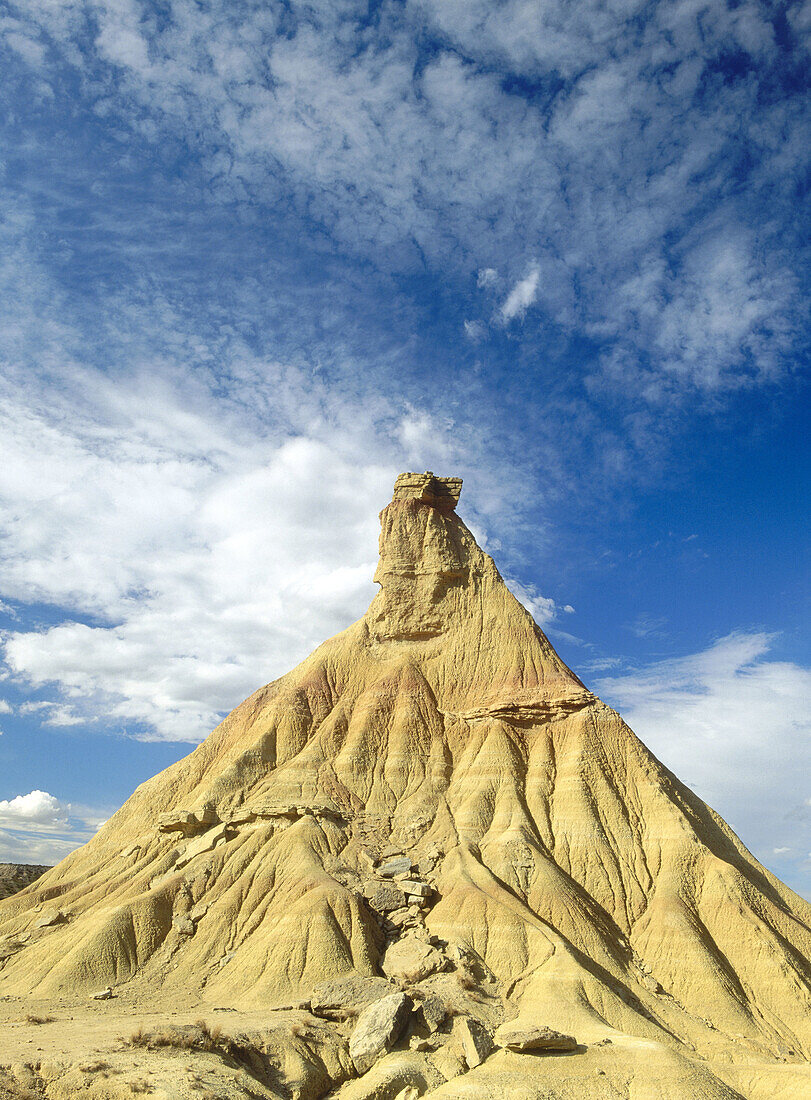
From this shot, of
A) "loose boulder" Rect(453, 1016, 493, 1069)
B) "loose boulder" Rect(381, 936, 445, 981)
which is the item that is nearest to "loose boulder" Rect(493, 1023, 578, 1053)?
"loose boulder" Rect(453, 1016, 493, 1069)

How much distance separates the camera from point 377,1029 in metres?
30.4

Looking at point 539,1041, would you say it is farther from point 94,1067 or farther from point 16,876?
point 16,876

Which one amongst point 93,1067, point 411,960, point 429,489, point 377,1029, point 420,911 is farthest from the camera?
point 429,489

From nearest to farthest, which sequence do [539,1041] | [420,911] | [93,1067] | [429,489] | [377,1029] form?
[93,1067] < [539,1041] < [377,1029] < [420,911] < [429,489]

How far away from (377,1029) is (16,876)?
39.8 m

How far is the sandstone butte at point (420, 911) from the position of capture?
2795 cm

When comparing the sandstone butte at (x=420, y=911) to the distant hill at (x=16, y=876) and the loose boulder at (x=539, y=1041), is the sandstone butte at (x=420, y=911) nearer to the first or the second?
the loose boulder at (x=539, y=1041)

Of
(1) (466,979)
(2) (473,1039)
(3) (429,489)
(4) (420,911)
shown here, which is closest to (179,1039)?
(2) (473,1039)

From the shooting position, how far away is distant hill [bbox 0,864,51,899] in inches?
2184

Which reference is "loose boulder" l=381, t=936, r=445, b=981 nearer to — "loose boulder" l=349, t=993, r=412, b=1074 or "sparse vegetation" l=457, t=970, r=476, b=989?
"sparse vegetation" l=457, t=970, r=476, b=989

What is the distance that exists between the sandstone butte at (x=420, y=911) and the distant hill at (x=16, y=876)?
4726mm

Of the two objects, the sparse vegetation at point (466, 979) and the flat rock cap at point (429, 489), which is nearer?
the sparse vegetation at point (466, 979)

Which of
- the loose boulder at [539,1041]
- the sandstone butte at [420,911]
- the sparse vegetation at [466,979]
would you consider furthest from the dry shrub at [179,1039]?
the sparse vegetation at [466,979]

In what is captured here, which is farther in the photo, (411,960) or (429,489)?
(429,489)
